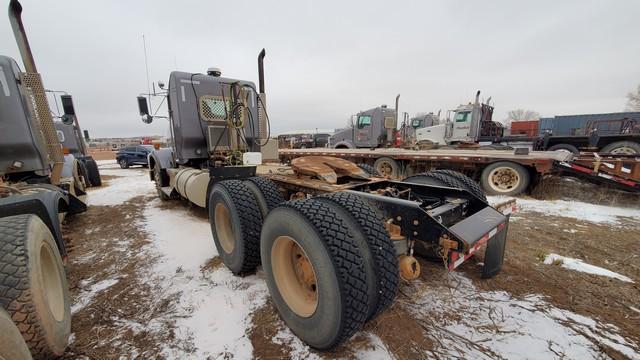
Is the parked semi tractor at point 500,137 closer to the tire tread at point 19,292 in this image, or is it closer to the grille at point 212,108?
the grille at point 212,108

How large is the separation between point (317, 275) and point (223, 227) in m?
1.89

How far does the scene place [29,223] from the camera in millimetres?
1726

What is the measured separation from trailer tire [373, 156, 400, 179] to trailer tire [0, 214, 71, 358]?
7.28 m

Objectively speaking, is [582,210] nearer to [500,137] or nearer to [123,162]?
[500,137]

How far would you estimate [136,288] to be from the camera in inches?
105

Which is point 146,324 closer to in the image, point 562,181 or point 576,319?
point 576,319

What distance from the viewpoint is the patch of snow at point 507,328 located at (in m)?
1.77

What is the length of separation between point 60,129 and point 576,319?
13280 mm

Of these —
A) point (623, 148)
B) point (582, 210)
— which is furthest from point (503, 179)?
point (623, 148)

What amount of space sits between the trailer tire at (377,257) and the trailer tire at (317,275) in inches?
3.5

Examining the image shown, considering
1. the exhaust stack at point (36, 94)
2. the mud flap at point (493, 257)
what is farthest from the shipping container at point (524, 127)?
the exhaust stack at point (36, 94)

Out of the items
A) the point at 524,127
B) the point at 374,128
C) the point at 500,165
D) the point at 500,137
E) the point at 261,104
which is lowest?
the point at 500,165

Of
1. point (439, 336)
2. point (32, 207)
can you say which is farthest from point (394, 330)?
point (32, 207)

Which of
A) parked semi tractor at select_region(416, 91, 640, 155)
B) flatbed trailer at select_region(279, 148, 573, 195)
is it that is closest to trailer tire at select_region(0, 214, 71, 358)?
flatbed trailer at select_region(279, 148, 573, 195)
